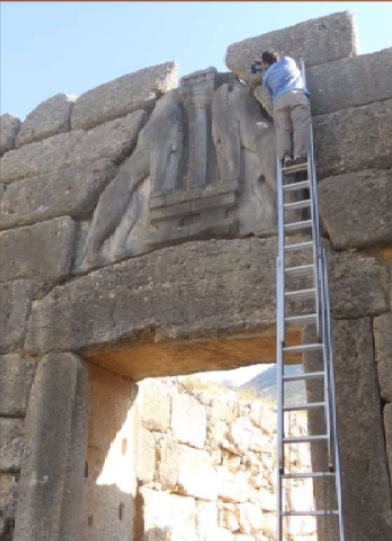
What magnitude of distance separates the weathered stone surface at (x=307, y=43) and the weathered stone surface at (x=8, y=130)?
7.13 ft

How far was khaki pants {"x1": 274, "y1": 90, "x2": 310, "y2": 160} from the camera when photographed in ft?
15.0

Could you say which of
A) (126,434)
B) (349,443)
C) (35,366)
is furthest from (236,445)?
(349,443)

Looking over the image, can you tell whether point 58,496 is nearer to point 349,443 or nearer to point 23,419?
point 23,419

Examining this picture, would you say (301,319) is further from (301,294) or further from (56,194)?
(56,194)

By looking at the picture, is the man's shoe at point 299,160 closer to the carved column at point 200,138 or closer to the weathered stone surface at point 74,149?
the carved column at point 200,138

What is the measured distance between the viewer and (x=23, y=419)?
489cm

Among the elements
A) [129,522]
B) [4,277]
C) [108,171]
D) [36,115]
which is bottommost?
[129,522]

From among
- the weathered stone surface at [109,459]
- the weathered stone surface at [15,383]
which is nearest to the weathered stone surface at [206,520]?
the weathered stone surface at [109,459]

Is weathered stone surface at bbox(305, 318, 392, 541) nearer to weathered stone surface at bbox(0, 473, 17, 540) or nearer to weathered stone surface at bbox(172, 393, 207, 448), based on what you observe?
weathered stone surface at bbox(0, 473, 17, 540)

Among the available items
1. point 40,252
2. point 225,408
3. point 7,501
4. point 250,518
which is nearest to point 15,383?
point 7,501

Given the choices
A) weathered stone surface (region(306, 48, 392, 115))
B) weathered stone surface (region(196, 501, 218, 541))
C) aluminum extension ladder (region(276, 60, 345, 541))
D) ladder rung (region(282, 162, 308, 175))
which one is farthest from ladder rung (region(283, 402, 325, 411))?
weathered stone surface (region(196, 501, 218, 541))

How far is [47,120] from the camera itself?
6.24 metres

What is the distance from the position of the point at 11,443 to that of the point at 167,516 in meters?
1.72

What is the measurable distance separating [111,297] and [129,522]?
5.55 ft
